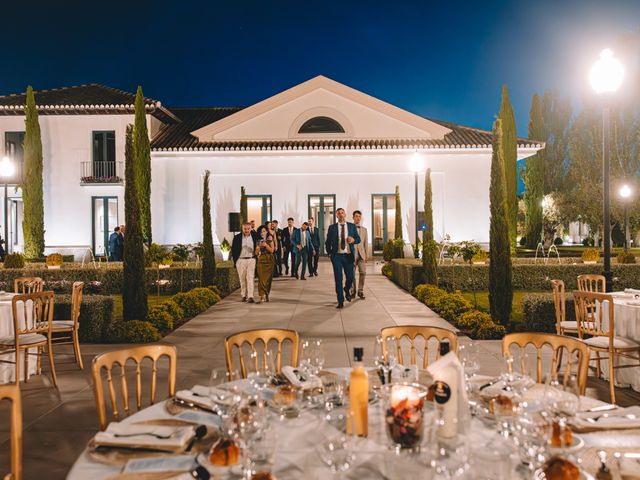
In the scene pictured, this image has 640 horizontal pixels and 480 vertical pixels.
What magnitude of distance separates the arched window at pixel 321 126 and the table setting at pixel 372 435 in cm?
2399

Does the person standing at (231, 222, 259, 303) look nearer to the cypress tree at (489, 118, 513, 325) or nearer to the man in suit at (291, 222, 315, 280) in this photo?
the man in suit at (291, 222, 315, 280)

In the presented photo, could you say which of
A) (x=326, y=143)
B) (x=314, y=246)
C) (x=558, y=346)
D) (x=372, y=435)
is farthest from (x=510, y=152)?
(x=372, y=435)

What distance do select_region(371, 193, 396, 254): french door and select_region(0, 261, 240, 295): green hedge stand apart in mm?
11490

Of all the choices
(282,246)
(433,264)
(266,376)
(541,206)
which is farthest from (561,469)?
(541,206)

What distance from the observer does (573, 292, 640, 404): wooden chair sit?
18.1ft

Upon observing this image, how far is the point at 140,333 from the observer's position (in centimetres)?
855

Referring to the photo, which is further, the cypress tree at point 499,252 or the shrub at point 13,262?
the shrub at point 13,262

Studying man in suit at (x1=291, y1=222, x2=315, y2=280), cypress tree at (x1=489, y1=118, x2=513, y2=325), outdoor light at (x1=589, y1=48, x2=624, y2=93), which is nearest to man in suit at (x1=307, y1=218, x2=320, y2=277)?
man in suit at (x1=291, y1=222, x2=315, y2=280)

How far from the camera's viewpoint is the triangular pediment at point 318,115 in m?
25.4

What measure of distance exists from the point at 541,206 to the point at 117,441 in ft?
121

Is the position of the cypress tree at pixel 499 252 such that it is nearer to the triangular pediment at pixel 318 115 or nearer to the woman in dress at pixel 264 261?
the woman in dress at pixel 264 261

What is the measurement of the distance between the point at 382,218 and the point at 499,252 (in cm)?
1632

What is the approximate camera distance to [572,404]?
95.3 inches

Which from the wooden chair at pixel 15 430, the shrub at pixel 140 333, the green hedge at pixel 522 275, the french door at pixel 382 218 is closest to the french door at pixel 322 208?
the french door at pixel 382 218
